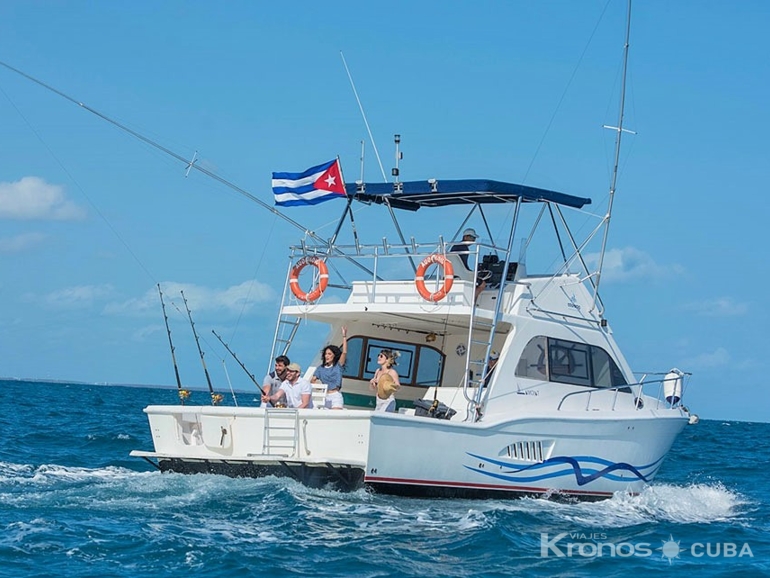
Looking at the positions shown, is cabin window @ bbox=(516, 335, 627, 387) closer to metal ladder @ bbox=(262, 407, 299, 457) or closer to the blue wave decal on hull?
the blue wave decal on hull

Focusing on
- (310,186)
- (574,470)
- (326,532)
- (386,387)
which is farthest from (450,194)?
(326,532)

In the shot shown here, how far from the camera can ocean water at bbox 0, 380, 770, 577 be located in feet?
30.4

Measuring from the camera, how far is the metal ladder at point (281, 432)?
12141 mm

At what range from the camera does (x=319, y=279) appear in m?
14.4

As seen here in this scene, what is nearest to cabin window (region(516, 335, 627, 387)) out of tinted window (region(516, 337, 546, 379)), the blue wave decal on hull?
tinted window (region(516, 337, 546, 379))

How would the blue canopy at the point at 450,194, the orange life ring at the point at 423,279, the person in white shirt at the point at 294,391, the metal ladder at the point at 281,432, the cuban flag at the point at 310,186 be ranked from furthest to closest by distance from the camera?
the cuban flag at the point at 310,186
the blue canopy at the point at 450,194
the orange life ring at the point at 423,279
the person in white shirt at the point at 294,391
the metal ladder at the point at 281,432

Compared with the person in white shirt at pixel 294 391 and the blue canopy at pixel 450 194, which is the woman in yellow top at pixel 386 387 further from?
the blue canopy at pixel 450 194

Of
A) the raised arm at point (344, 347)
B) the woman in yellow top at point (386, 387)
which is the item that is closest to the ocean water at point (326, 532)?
the woman in yellow top at point (386, 387)

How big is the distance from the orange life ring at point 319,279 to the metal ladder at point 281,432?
2.45 metres

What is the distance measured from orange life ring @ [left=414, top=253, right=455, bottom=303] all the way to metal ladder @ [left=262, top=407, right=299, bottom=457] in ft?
7.58

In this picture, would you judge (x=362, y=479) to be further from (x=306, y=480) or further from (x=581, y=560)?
(x=581, y=560)

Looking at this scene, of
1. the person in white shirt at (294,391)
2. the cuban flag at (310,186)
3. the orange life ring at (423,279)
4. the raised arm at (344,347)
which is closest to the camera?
the person in white shirt at (294,391)

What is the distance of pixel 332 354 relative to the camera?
45.9ft

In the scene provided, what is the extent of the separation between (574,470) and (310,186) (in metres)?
4.97
